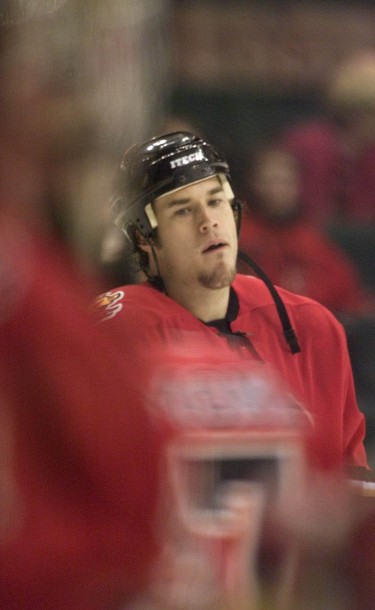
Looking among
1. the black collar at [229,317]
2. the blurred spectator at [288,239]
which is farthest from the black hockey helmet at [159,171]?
the blurred spectator at [288,239]

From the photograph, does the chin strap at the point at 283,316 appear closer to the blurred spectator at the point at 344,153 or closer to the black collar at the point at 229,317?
the black collar at the point at 229,317

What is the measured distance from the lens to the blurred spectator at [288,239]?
13.8 ft

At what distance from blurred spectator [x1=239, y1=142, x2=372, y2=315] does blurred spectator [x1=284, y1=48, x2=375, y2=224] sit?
20.5 inches

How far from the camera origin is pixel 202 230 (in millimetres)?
2836

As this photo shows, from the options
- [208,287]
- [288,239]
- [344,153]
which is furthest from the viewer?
[344,153]

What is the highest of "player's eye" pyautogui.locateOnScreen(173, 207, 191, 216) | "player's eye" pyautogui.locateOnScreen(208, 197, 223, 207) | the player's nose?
"player's eye" pyautogui.locateOnScreen(208, 197, 223, 207)

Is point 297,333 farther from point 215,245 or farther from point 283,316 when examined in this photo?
point 215,245

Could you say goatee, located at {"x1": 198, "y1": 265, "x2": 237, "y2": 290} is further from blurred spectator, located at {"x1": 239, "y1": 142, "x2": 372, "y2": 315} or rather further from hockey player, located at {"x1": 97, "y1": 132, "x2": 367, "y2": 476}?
blurred spectator, located at {"x1": 239, "y1": 142, "x2": 372, "y2": 315}

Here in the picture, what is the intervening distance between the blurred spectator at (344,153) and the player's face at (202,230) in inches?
80.4

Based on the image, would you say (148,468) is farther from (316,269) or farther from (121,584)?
(316,269)

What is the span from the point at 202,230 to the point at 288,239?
1493 millimetres

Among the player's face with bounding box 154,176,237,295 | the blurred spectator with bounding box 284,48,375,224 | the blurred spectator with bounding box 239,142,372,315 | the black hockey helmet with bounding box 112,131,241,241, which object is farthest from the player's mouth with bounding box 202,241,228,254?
the blurred spectator with bounding box 284,48,375,224

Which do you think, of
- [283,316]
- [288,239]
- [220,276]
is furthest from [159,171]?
[288,239]

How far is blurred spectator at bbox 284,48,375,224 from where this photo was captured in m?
4.92
